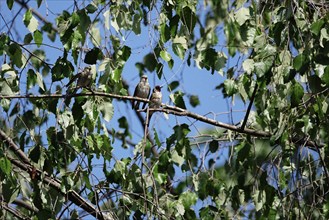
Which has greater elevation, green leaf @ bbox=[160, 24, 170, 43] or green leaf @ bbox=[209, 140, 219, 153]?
green leaf @ bbox=[160, 24, 170, 43]

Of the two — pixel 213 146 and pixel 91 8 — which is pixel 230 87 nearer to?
pixel 213 146

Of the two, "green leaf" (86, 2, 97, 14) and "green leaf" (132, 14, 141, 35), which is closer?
"green leaf" (86, 2, 97, 14)

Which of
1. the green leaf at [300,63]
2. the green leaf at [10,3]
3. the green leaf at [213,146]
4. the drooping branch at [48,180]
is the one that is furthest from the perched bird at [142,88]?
the green leaf at [300,63]

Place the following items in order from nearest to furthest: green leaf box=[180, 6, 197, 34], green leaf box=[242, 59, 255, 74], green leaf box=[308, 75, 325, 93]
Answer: green leaf box=[308, 75, 325, 93]
green leaf box=[242, 59, 255, 74]
green leaf box=[180, 6, 197, 34]

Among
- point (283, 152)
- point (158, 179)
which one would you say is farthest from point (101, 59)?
point (283, 152)

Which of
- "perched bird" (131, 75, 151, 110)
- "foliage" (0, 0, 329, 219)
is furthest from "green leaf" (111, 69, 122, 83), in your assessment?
"perched bird" (131, 75, 151, 110)

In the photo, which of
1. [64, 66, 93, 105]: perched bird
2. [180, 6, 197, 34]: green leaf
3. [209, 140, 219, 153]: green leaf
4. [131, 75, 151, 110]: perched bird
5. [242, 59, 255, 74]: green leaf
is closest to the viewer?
[242, 59, 255, 74]: green leaf

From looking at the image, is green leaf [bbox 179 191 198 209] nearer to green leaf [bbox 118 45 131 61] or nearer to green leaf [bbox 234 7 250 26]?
green leaf [bbox 118 45 131 61]

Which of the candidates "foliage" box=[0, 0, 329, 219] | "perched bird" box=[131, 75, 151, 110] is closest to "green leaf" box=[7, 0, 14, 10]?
"foliage" box=[0, 0, 329, 219]

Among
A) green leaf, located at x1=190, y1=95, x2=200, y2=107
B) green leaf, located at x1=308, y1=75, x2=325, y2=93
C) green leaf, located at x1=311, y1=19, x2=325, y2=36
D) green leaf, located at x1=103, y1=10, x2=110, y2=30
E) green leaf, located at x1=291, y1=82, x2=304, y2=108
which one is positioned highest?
green leaf, located at x1=190, y1=95, x2=200, y2=107

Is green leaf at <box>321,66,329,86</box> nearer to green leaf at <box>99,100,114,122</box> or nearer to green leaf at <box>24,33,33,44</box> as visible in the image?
green leaf at <box>99,100,114,122</box>

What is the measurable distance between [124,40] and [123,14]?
6.2 inches

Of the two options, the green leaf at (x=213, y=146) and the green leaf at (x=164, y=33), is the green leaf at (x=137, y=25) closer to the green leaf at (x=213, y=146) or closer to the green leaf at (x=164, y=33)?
the green leaf at (x=164, y=33)

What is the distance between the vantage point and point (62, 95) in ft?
14.0
